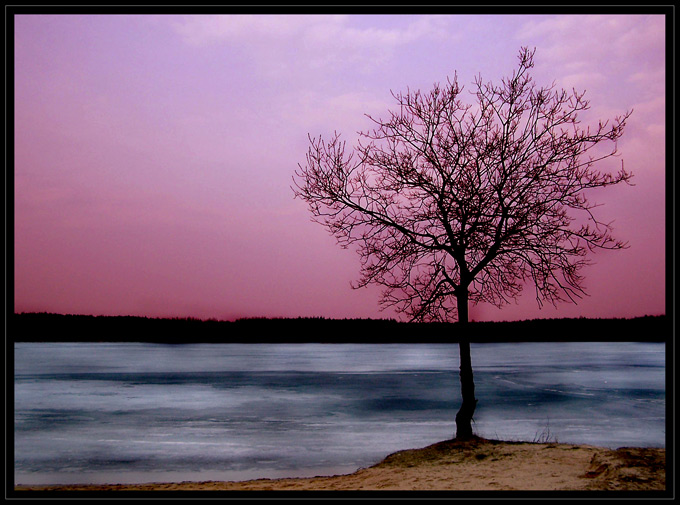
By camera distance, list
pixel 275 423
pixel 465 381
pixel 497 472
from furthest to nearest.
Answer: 1. pixel 275 423
2. pixel 465 381
3. pixel 497 472

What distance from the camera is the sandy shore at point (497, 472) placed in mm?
11969

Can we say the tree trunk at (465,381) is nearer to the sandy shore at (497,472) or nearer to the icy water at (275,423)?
the sandy shore at (497,472)

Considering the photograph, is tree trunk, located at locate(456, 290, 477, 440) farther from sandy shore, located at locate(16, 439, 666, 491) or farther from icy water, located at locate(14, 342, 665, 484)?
icy water, located at locate(14, 342, 665, 484)

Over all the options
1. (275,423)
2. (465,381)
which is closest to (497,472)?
(465,381)

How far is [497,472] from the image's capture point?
13.3 meters

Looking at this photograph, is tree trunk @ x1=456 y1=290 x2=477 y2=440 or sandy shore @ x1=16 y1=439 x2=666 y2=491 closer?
sandy shore @ x1=16 y1=439 x2=666 y2=491

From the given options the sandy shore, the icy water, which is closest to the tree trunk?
the sandy shore

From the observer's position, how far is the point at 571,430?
103ft

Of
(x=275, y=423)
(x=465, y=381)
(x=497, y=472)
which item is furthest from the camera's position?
(x=275, y=423)

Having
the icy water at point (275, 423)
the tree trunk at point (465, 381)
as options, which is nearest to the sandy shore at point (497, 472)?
the tree trunk at point (465, 381)

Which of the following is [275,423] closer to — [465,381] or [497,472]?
[465,381]

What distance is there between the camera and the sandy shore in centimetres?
1197

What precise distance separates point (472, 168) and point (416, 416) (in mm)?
23227

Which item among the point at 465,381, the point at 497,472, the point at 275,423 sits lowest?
the point at 275,423
